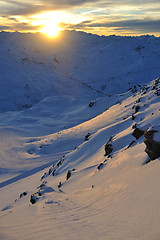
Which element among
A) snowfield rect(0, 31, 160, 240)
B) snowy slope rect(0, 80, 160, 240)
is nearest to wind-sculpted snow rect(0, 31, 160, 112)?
snowfield rect(0, 31, 160, 240)

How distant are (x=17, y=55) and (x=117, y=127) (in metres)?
60.9

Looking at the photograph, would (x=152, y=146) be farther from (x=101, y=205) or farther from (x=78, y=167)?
(x=78, y=167)

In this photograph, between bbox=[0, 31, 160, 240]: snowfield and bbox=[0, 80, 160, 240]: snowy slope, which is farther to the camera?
bbox=[0, 31, 160, 240]: snowfield

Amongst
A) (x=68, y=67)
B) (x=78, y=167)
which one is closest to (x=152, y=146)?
(x=78, y=167)

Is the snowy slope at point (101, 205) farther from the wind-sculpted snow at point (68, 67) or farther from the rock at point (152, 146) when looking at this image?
the wind-sculpted snow at point (68, 67)

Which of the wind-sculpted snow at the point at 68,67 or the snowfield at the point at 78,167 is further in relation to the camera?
the wind-sculpted snow at the point at 68,67

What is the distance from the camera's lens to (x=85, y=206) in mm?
6883

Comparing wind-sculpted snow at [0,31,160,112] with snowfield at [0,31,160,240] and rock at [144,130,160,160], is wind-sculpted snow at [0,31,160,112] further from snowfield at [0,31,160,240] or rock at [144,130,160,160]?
rock at [144,130,160,160]

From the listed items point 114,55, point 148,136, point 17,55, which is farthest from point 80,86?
point 148,136

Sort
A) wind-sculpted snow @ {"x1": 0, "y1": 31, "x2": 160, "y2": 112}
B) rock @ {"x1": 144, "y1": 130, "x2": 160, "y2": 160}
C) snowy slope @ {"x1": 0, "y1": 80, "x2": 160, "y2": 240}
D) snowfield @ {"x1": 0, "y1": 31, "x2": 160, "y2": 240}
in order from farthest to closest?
wind-sculpted snow @ {"x1": 0, "y1": 31, "x2": 160, "y2": 112} < rock @ {"x1": 144, "y1": 130, "x2": 160, "y2": 160} < snowfield @ {"x1": 0, "y1": 31, "x2": 160, "y2": 240} < snowy slope @ {"x1": 0, "y1": 80, "x2": 160, "y2": 240}

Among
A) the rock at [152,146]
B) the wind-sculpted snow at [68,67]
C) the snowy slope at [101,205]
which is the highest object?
the wind-sculpted snow at [68,67]

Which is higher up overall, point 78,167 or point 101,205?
point 78,167

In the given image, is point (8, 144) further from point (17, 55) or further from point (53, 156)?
point (17, 55)

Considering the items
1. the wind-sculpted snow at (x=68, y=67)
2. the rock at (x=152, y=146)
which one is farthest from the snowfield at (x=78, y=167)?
the wind-sculpted snow at (x=68, y=67)
